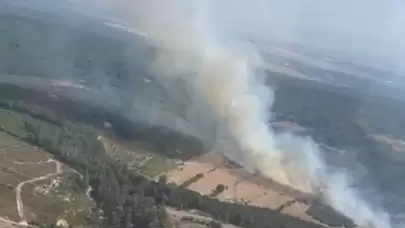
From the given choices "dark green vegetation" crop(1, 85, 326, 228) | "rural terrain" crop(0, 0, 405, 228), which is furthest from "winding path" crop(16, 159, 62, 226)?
"dark green vegetation" crop(1, 85, 326, 228)

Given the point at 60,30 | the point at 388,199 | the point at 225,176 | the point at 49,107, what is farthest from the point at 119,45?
the point at 388,199

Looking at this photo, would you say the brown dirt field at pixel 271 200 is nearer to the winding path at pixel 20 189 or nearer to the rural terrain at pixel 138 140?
the rural terrain at pixel 138 140

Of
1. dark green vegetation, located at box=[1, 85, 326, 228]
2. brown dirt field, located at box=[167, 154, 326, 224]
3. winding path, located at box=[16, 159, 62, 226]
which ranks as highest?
brown dirt field, located at box=[167, 154, 326, 224]

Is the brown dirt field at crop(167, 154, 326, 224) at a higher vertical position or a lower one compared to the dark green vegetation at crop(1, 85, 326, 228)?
higher

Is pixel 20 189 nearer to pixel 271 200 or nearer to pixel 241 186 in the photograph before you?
pixel 241 186

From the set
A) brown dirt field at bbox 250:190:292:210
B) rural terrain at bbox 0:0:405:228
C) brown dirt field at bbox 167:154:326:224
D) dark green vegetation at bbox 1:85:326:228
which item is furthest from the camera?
brown dirt field at bbox 167:154:326:224

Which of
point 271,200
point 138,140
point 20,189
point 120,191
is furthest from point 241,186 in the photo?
point 20,189

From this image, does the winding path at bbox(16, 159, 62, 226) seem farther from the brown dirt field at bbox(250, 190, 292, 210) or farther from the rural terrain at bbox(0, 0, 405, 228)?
the brown dirt field at bbox(250, 190, 292, 210)

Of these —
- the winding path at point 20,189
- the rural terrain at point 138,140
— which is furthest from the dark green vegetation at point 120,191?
the winding path at point 20,189
